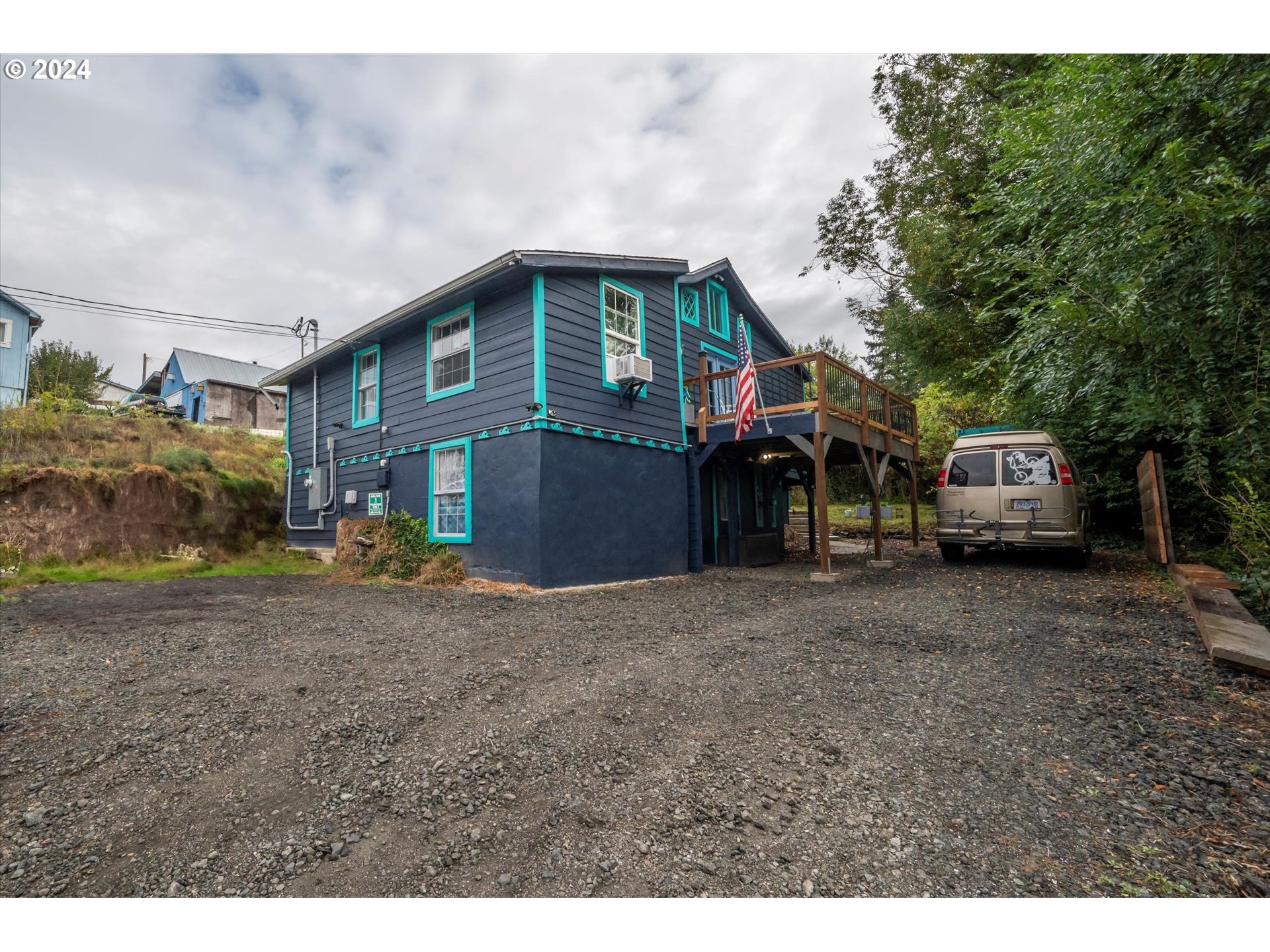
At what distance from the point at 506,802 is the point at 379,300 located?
28248 millimetres

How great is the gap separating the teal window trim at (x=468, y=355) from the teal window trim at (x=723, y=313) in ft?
17.2

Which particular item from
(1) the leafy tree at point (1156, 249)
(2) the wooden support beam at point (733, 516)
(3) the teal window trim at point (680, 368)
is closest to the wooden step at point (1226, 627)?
(1) the leafy tree at point (1156, 249)

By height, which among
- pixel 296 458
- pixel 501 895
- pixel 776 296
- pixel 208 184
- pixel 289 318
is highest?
pixel 776 296

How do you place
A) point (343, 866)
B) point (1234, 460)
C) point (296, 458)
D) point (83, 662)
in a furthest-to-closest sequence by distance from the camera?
point (296, 458), point (1234, 460), point (83, 662), point (343, 866)

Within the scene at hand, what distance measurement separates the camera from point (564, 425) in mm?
8234

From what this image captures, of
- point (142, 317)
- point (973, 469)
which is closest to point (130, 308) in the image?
point (142, 317)

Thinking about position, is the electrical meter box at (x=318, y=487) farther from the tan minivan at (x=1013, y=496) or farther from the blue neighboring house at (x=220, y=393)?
the blue neighboring house at (x=220, y=393)

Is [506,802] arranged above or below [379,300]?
below

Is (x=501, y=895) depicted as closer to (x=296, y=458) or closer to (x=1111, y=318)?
(x=1111, y=318)

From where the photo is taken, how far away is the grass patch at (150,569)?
8426 millimetres

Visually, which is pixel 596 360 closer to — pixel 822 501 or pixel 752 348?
pixel 822 501

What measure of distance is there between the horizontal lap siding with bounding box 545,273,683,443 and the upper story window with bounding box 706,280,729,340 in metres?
1.66

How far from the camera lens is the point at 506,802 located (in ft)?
7.14

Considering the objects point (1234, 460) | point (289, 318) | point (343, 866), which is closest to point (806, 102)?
point (1234, 460)
